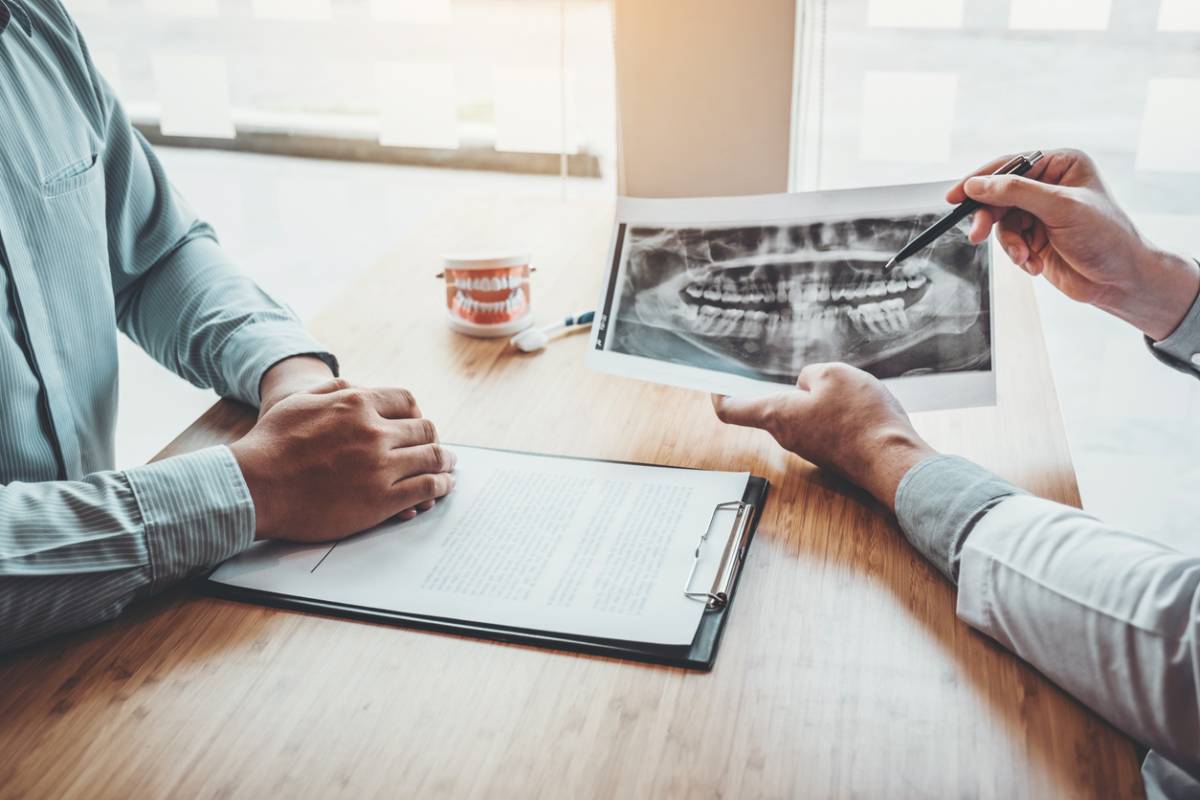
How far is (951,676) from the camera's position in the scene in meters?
0.75

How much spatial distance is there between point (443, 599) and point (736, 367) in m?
0.44

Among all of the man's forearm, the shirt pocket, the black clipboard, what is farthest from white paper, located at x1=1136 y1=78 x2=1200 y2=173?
the shirt pocket

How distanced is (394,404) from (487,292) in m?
0.34

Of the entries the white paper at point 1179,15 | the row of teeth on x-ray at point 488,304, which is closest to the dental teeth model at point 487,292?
the row of teeth on x-ray at point 488,304

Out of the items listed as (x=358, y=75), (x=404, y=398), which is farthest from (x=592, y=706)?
(x=358, y=75)

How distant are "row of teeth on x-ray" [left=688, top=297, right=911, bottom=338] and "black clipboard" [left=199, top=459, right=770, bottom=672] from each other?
0.30 metres

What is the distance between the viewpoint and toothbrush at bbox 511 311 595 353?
4.18ft

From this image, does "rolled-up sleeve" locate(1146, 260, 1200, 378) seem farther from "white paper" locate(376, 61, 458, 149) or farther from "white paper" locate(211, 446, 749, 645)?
"white paper" locate(376, 61, 458, 149)

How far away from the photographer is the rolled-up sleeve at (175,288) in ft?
3.77

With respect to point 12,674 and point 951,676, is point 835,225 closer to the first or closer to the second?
point 951,676

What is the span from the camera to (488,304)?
1.30m

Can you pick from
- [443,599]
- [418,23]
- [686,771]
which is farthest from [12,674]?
[418,23]

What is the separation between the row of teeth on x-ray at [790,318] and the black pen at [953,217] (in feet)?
0.16

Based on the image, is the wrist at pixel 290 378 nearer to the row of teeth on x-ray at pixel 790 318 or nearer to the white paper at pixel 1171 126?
the row of teeth on x-ray at pixel 790 318
